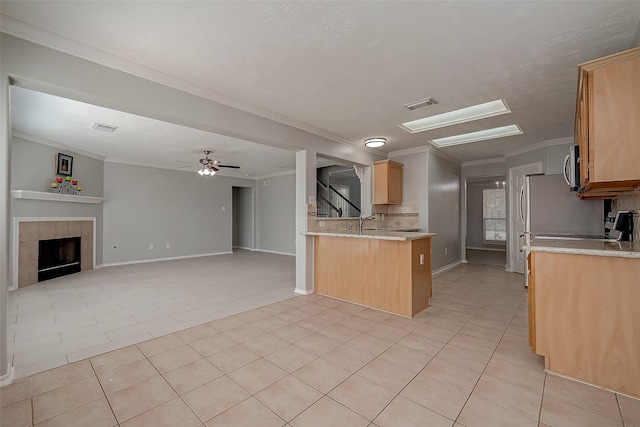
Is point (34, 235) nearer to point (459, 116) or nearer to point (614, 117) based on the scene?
point (459, 116)

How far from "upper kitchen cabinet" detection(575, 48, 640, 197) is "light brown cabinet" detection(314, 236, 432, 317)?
1706 mm

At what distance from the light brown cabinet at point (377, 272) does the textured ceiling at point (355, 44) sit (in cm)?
175

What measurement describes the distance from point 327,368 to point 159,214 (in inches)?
261

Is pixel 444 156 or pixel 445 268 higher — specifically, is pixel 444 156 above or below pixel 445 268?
A: above

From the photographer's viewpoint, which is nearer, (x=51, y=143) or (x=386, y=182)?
(x=51, y=143)

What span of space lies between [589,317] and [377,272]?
194cm

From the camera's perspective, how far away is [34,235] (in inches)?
185

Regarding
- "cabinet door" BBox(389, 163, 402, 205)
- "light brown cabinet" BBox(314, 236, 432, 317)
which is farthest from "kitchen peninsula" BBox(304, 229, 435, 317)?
"cabinet door" BBox(389, 163, 402, 205)

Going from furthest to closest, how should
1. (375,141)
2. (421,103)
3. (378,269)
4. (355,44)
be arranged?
(375,141), (378,269), (421,103), (355,44)

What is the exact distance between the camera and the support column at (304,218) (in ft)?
13.5

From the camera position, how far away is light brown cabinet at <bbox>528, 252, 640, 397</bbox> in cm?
175

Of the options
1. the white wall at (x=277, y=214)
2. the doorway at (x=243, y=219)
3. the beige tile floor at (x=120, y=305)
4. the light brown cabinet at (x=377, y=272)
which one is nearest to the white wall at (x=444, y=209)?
the light brown cabinet at (x=377, y=272)

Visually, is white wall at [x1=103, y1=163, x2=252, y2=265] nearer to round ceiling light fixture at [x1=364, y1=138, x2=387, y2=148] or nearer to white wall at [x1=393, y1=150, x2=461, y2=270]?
round ceiling light fixture at [x1=364, y1=138, x2=387, y2=148]

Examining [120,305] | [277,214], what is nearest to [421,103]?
[120,305]
